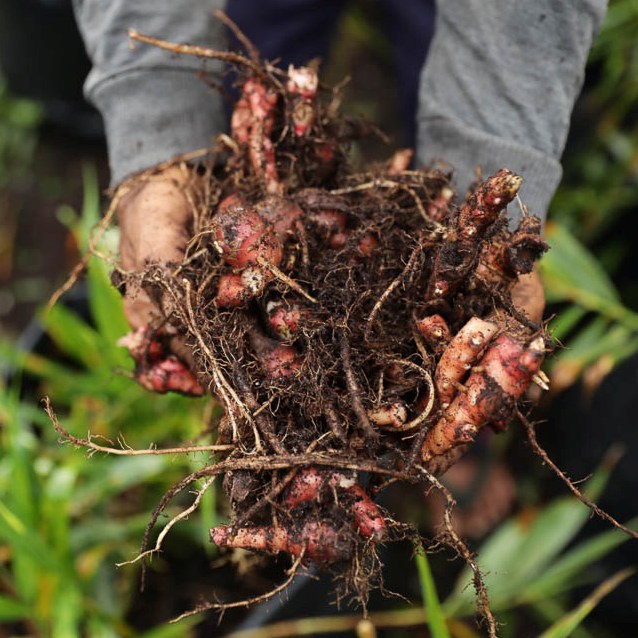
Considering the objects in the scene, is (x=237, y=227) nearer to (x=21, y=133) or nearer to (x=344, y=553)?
(x=344, y=553)

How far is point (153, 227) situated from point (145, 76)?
0.32 m

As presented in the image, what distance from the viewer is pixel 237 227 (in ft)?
2.88

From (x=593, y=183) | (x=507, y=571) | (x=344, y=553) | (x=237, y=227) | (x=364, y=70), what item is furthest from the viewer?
(x=364, y=70)

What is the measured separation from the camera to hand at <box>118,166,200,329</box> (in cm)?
101

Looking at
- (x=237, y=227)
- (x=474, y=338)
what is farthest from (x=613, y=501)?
(x=237, y=227)

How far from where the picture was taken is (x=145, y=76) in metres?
1.16

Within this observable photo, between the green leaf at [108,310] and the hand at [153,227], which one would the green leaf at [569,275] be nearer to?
the hand at [153,227]

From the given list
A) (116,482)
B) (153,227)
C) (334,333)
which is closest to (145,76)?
(153,227)

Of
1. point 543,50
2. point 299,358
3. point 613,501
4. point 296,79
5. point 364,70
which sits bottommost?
point 613,501

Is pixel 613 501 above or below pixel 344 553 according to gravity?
below

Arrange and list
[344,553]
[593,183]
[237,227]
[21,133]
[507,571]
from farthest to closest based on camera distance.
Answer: [21,133] < [593,183] < [507,571] < [237,227] < [344,553]

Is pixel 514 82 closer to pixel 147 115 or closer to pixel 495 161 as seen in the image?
pixel 495 161

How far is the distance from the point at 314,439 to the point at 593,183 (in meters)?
1.42

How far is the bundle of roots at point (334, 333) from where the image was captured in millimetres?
803
